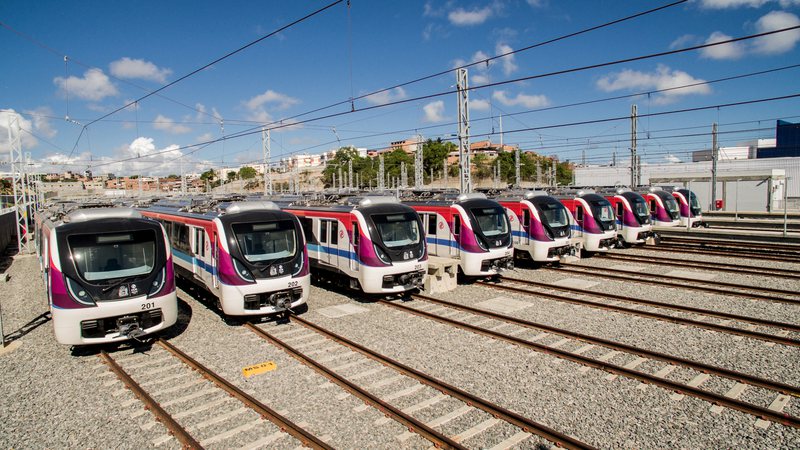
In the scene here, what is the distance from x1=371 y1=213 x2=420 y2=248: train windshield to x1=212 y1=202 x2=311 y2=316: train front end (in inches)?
94.4

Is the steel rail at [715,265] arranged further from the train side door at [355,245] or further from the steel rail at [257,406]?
the steel rail at [257,406]

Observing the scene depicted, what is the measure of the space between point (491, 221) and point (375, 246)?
452 cm

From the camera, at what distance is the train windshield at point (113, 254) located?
901 centimetres

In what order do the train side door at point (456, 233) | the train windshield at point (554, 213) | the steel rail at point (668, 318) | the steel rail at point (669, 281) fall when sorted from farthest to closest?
the train windshield at point (554, 213) → the train side door at point (456, 233) → the steel rail at point (669, 281) → the steel rail at point (668, 318)

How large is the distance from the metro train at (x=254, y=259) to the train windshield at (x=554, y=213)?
959 centimetres

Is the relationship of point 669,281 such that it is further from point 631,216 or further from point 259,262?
point 259,262

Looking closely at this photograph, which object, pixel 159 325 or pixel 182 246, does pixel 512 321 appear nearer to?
pixel 159 325

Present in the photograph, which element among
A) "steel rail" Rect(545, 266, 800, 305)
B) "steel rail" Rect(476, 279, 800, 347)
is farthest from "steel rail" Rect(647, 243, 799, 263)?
"steel rail" Rect(476, 279, 800, 347)

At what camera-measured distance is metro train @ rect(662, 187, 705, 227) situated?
27156 millimetres

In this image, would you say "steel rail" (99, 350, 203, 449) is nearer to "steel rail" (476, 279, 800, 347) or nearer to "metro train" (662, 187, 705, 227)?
"steel rail" (476, 279, 800, 347)

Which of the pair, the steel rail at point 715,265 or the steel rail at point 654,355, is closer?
the steel rail at point 654,355

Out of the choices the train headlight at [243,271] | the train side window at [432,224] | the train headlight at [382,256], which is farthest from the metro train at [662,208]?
the train headlight at [243,271]

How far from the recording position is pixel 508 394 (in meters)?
7.43

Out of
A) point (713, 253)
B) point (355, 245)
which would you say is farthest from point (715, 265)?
point (355, 245)
